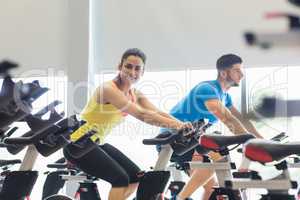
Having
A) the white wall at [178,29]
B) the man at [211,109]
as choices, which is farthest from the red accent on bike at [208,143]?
the white wall at [178,29]

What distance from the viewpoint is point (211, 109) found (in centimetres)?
309

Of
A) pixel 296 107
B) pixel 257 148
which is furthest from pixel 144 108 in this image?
pixel 296 107

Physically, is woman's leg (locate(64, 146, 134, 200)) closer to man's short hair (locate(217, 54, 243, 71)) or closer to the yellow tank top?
the yellow tank top

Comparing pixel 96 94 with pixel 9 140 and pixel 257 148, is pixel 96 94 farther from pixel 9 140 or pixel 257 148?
pixel 257 148

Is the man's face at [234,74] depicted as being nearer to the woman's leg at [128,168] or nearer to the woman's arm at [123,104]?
the woman's arm at [123,104]

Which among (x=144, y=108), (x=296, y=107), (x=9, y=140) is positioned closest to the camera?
(x=296, y=107)

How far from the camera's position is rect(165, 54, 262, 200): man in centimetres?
296

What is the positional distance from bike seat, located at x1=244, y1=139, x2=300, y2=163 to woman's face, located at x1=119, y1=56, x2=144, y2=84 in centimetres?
166

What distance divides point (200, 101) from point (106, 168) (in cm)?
96

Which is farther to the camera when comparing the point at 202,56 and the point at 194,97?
the point at 202,56

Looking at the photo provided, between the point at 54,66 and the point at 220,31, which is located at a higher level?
the point at 220,31

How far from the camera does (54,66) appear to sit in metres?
4.57

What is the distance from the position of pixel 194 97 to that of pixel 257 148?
1.74 m

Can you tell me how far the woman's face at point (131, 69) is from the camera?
313 cm
